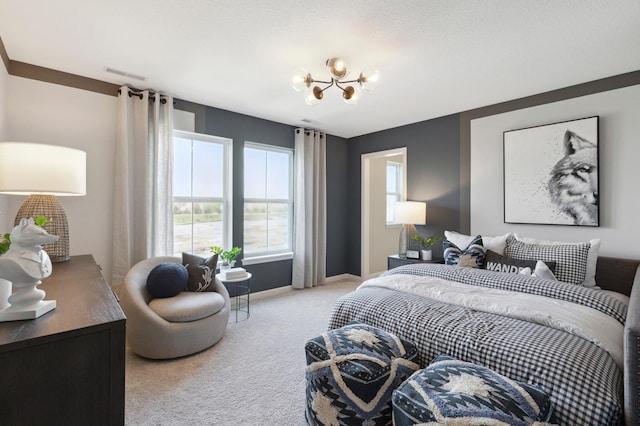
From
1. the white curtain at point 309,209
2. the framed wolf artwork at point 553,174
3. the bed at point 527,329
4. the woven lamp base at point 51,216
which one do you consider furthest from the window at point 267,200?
the framed wolf artwork at point 553,174

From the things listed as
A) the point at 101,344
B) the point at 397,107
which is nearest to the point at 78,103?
the point at 101,344

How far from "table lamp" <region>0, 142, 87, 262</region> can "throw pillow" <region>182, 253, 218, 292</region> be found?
1.02m

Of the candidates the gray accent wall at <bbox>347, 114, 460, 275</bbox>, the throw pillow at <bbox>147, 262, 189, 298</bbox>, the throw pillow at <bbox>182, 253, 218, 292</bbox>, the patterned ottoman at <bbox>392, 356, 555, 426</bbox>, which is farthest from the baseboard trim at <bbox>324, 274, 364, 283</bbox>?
the patterned ottoman at <bbox>392, 356, 555, 426</bbox>

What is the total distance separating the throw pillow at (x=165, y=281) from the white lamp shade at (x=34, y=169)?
103 cm

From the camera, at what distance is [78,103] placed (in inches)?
117

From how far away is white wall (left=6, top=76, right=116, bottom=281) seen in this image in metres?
2.73

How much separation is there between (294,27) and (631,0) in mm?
2117

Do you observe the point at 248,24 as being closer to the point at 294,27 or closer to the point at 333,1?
the point at 294,27

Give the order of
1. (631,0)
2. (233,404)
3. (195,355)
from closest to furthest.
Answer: (631,0) < (233,404) < (195,355)

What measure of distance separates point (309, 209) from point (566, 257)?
10.4 feet

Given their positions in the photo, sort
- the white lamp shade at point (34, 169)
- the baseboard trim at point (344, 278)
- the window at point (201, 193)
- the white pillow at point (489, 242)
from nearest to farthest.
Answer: the white lamp shade at point (34, 169) → the white pillow at point (489, 242) → the window at point (201, 193) → the baseboard trim at point (344, 278)

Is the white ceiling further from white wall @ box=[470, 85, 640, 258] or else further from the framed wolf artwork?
the framed wolf artwork

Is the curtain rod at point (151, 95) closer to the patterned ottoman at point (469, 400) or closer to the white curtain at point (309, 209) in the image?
the white curtain at point (309, 209)

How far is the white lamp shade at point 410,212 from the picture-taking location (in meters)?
4.07
